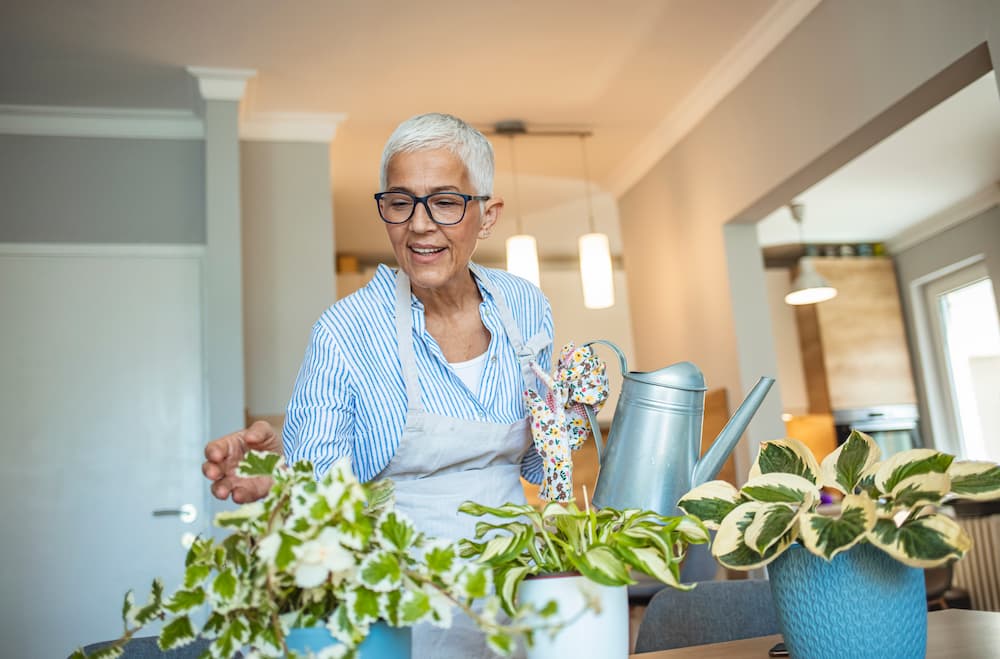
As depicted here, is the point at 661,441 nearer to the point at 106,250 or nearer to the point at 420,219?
the point at 420,219

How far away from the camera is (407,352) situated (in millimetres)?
1273

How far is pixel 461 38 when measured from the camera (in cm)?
351

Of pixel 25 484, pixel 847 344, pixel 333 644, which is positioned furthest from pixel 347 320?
pixel 847 344

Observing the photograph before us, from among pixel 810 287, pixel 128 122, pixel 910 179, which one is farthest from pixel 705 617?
pixel 910 179

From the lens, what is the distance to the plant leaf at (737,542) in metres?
0.78

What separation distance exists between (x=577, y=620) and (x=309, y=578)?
25cm

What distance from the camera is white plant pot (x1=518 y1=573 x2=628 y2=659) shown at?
712mm

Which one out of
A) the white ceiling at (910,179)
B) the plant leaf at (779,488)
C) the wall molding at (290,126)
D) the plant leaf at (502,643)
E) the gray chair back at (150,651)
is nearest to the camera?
the plant leaf at (502,643)

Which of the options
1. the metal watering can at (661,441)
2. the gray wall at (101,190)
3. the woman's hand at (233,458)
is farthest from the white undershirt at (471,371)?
the gray wall at (101,190)

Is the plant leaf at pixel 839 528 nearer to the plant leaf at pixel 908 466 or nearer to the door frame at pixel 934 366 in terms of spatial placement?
the plant leaf at pixel 908 466

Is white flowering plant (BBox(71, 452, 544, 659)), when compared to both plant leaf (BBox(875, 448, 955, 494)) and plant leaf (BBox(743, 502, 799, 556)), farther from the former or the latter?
plant leaf (BBox(875, 448, 955, 494))

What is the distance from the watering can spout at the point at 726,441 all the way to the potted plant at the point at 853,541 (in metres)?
0.20

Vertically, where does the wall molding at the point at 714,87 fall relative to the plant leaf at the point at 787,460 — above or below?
above

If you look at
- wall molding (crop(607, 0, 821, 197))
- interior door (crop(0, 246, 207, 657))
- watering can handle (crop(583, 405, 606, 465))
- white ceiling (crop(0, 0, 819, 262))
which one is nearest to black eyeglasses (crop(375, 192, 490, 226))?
watering can handle (crop(583, 405, 606, 465))
